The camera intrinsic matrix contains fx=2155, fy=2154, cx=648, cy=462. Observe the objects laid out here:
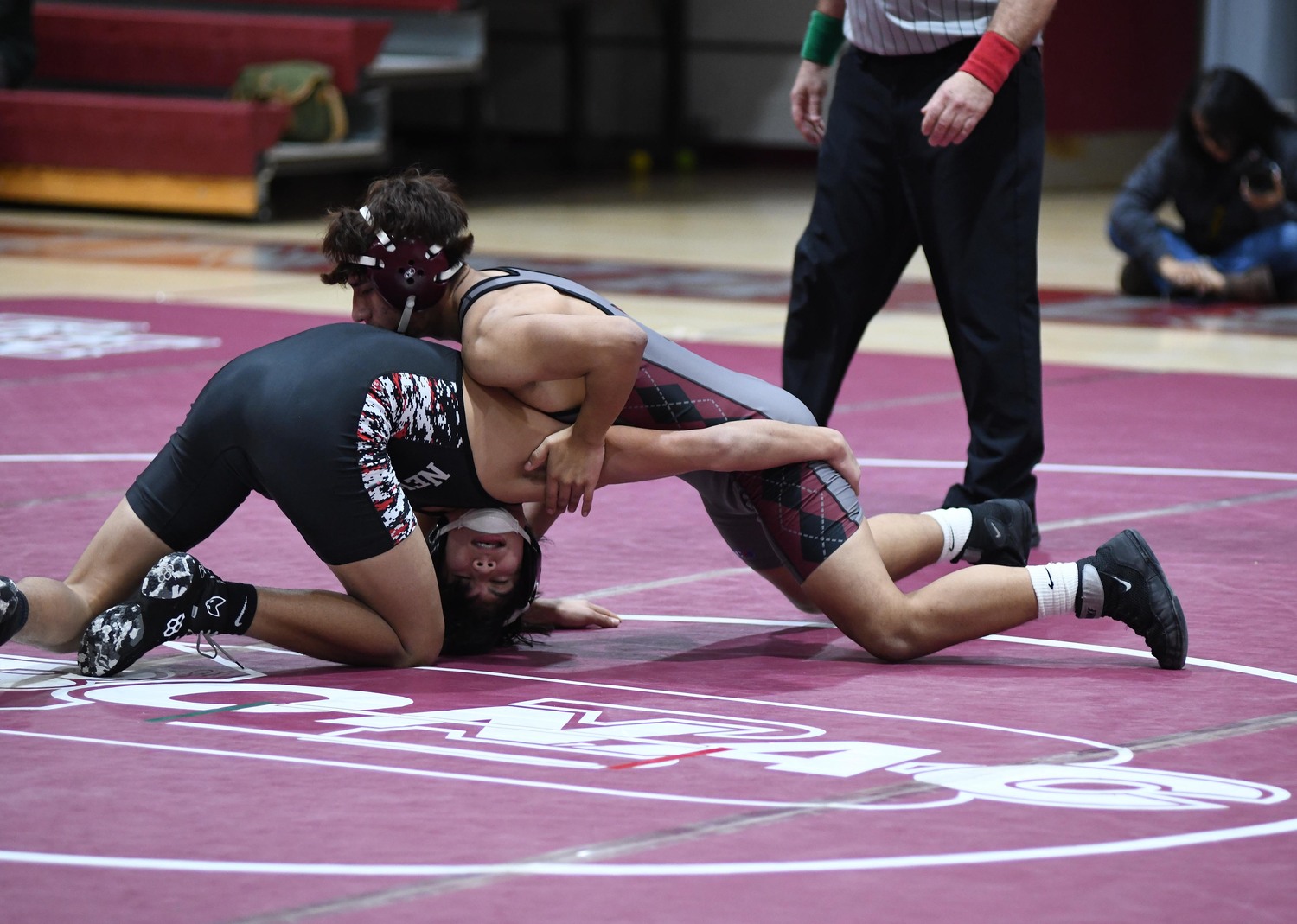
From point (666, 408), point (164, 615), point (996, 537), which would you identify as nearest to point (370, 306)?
point (666, 408)

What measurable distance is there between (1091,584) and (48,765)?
5.03 ft

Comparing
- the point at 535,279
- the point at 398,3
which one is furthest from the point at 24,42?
the point at 535,279

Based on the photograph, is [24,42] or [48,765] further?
[24,42]

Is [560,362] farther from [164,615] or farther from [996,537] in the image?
[996,537]

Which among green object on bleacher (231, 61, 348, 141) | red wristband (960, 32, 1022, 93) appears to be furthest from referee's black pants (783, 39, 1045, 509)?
green object on bleacher (231, 61, 348, 141)

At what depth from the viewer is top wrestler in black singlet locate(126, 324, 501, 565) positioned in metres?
2.98

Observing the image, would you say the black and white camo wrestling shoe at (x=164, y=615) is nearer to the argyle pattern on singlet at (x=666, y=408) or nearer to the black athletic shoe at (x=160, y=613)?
the black athletic shoe at (x=160, y=613)

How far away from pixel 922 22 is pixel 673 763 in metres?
1.90

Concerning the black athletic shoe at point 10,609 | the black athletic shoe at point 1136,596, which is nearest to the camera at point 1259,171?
the black athletic shoe at point 1136,596

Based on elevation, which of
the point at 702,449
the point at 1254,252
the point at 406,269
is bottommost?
the point at 1254,252

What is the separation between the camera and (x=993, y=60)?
383 cm

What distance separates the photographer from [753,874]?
7.14 feet

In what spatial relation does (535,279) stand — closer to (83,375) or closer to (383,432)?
(383,432)

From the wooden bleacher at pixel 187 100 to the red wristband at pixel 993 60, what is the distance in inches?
279
